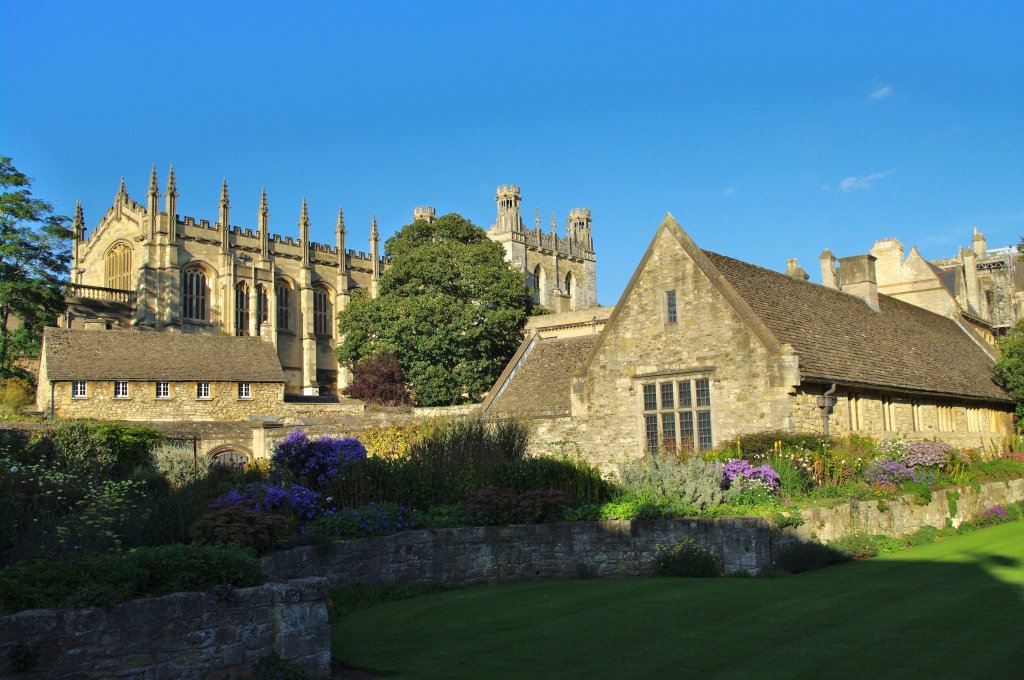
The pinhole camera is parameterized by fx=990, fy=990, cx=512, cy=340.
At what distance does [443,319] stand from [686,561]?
121ft

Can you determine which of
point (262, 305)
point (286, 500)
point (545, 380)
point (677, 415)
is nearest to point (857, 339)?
point (677, 415)

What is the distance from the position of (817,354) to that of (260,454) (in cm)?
1849

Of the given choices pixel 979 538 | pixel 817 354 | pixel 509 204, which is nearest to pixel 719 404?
pixel 817 354

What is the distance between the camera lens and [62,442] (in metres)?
27.4

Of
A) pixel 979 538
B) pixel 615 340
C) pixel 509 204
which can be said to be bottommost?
pixel 979 538

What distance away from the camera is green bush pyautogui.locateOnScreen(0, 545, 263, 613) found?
25.8 ft

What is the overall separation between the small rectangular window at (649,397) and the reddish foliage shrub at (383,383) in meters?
27.4

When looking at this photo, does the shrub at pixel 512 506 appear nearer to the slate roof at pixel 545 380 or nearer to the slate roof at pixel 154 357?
the slate roof at pixel 545 380

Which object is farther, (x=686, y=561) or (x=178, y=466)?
(x=178, y=466)

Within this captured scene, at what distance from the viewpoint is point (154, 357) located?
43219mm

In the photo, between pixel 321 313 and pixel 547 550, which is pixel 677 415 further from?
pixel 321 313

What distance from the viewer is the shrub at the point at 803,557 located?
15.5 m

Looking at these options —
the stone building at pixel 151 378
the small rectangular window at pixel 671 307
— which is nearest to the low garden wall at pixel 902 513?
the small rectangular window at pixel 671 307

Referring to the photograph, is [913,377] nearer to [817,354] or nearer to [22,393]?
[817,354]
